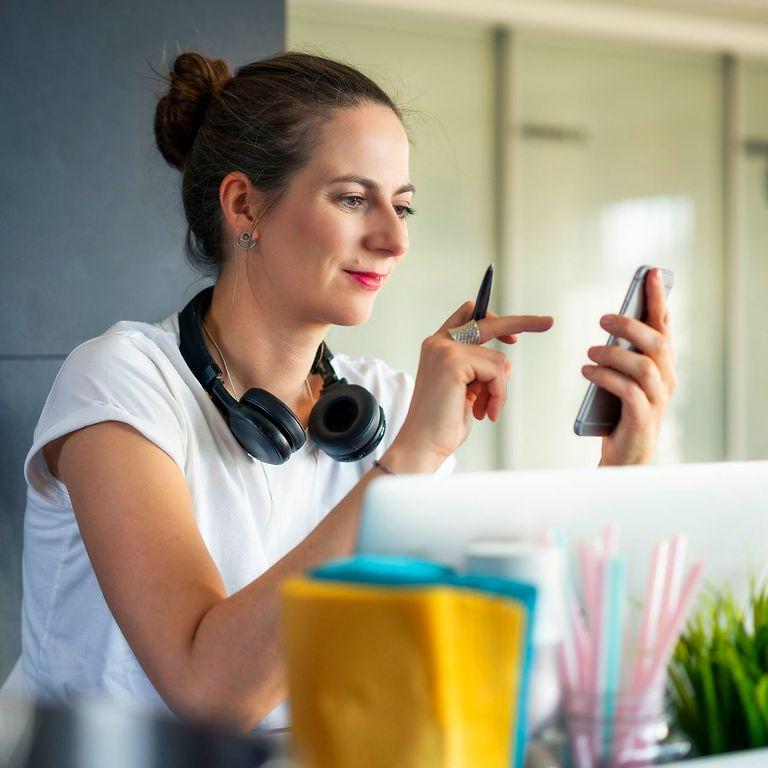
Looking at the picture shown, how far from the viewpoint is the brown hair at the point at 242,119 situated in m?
1.48

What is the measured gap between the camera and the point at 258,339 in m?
1.50

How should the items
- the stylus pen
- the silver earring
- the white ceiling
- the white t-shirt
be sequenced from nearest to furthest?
1. the stylus pen
2. the white t-shirt
3. the silver earring
4. the white ceiling

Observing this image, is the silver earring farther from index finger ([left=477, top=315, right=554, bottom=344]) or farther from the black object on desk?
the black object on desk

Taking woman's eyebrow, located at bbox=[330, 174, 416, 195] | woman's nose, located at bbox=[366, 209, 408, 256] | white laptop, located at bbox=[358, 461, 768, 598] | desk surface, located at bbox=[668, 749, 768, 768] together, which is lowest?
desk surface, located at bbox=[668, 749, 768, 768]

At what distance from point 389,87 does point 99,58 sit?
1.66m

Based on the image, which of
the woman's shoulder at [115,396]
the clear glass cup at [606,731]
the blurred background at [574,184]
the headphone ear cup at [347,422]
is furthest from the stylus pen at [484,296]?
the blurred background at [574,184]

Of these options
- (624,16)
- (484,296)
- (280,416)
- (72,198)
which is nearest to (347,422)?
(280,416)

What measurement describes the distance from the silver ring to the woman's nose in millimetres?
281

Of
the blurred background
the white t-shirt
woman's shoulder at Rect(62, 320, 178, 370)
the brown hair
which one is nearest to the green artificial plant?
the white t-shirt

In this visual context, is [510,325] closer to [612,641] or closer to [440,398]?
[440,398]

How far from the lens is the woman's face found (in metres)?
1.44

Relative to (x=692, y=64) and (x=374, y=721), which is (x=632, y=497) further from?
(x=692, y=64)

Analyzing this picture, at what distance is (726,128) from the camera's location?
3914 millimetres

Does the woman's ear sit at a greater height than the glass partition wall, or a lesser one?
lesser
